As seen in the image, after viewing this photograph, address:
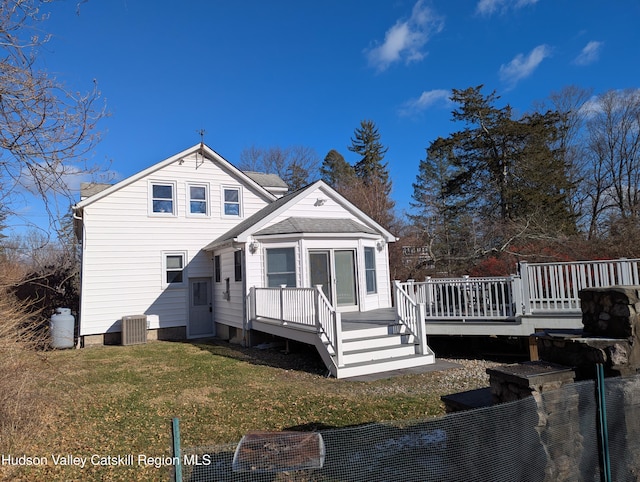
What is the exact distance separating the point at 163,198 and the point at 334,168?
23.6m

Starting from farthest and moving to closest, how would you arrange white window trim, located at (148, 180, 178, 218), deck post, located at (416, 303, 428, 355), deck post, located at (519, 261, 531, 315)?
white window trim, located at (148, 180, 178, 218), deck post, located at (519, 261, 531, 315), deck post, located at (416, 303, 428, 355)

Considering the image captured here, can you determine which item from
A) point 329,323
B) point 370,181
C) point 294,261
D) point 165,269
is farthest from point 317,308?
point 370,181

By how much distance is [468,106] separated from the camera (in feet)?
84.1

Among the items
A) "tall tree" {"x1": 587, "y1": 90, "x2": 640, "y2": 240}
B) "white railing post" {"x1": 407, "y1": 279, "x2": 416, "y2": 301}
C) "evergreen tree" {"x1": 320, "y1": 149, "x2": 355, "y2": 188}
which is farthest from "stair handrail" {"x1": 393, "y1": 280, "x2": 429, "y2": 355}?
"evergreen tree" {"x1": 320, "y1": 149, "x2": 355, "y2": 188}

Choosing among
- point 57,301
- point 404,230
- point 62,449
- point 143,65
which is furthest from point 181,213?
point 404,230

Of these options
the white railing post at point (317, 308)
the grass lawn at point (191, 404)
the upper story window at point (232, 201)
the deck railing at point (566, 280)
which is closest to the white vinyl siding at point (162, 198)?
the upper story window at point (232, 201)

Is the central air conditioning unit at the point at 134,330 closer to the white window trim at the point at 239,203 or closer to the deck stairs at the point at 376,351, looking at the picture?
the white window trim at the point at 239,203

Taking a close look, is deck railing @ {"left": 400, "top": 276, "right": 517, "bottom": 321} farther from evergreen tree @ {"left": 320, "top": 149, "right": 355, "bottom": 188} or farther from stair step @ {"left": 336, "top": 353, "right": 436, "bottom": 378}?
evergreen tree @ {"left": 320, "top": 149, "right": 355, "bottom": 188}

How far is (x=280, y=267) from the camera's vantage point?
1172cm

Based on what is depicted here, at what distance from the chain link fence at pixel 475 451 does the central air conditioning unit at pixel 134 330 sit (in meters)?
11.3

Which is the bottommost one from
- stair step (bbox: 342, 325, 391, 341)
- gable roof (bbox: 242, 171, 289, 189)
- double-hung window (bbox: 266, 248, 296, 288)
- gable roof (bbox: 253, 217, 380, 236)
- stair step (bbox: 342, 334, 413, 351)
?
stair step (bbox: 342, 334, 413, 351)

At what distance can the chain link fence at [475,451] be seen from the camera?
9.63ft

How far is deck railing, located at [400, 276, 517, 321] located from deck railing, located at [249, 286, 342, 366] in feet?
7.74

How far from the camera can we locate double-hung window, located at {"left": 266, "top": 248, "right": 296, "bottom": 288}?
11633mm
